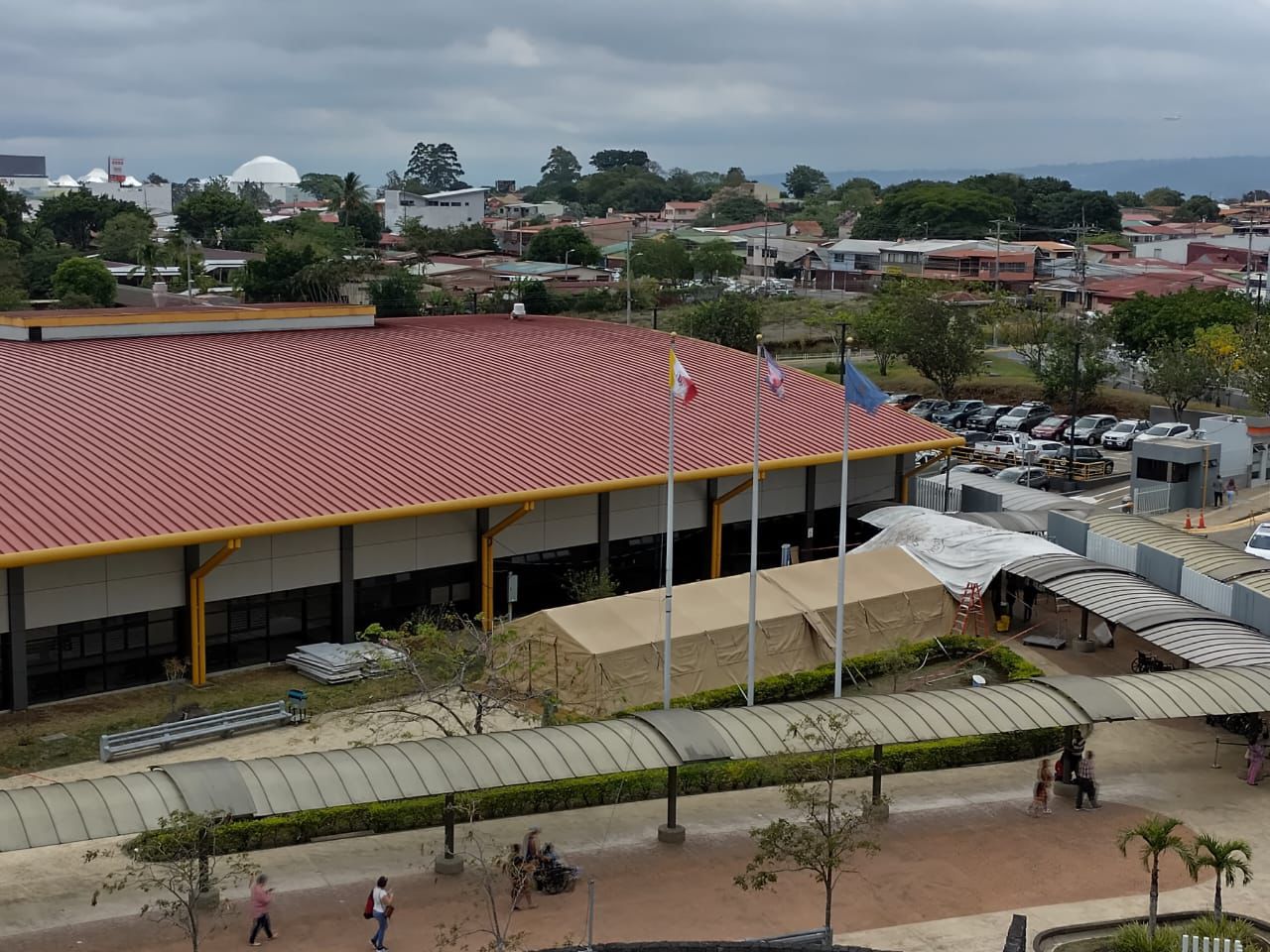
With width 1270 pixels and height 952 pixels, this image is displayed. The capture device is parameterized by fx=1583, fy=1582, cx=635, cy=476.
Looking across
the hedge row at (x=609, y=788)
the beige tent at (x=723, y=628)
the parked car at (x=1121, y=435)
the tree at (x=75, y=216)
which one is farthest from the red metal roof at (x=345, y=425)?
the tree at (x=75, y=216)

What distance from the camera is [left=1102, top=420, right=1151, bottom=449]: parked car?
233 feet

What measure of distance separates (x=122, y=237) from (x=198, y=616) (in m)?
125

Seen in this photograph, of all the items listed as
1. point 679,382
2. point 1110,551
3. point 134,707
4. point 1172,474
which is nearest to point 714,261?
point 1172,474

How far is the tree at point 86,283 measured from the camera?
107812mm

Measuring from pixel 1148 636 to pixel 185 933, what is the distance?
22.0 metres

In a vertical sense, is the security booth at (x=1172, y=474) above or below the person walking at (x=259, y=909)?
above

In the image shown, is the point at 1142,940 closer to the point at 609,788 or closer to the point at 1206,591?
the point at 609,788

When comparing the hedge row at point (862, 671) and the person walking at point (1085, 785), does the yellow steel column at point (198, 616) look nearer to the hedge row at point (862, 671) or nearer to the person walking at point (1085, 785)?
the hedge row at point (862, 671)

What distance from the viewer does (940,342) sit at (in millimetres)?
78375

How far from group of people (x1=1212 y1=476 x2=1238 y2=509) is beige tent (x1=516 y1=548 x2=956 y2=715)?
67.4ft

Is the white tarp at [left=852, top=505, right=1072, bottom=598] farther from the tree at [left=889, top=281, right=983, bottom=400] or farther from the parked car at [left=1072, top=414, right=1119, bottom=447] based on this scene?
the tree at [left=889, top=281, right=983, bottom=400]

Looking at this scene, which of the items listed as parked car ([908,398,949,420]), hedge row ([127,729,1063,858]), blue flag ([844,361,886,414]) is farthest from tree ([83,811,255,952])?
parked car ([908,398,949,420])

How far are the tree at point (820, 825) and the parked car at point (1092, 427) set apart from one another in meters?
45.2

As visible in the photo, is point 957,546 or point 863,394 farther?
point 957,546
